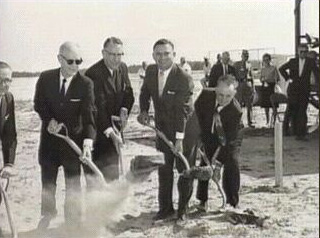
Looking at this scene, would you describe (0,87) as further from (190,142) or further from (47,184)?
(190,142)

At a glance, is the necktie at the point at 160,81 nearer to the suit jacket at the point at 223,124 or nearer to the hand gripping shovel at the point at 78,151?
the suit jacket at the point at 223,124

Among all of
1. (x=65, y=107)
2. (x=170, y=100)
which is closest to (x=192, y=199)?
(x=170, y=100)

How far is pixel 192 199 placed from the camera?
3.19 m

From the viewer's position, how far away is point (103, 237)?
3.11 metres

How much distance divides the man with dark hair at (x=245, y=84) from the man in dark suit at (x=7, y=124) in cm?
83

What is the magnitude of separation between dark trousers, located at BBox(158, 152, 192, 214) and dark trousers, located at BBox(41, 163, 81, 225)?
31 cm

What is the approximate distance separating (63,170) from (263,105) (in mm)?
779

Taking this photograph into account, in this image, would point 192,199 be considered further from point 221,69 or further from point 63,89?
point 63,89

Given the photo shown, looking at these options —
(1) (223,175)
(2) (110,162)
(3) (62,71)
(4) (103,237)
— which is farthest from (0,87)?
(1) (223,175)

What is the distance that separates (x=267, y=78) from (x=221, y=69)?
18cm

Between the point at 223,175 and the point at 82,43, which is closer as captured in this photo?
the point at 82,43

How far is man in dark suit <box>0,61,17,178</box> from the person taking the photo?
2980 mm

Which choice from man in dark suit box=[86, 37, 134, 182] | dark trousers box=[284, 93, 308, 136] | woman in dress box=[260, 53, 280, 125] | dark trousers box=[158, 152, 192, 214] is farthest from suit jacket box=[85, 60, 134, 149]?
dark trousers box=[284, 93, 308, 136]

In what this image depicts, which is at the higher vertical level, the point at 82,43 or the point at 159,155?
the point at 82,43
